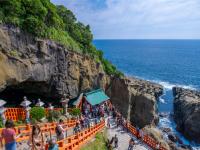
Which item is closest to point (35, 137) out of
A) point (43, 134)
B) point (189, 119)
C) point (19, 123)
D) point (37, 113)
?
point (43, 134)

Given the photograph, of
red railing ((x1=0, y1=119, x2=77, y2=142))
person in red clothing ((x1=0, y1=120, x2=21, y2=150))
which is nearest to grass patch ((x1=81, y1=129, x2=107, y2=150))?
red railing ((x1=0, y1=119, x2=77, y2=142))

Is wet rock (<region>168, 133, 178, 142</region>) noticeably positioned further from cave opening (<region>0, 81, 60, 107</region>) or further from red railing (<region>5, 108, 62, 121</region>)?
red railing (<region>5, 108, 62, 121</region>)

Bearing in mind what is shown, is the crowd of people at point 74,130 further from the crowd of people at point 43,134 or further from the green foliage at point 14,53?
the green foliage at point 14,53

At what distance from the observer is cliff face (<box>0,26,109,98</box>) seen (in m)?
31.2

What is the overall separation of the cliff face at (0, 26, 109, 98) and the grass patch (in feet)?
34.8

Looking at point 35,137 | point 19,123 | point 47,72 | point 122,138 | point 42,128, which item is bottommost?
point 122,138

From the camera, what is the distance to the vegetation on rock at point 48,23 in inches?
1277

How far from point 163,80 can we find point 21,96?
290ft

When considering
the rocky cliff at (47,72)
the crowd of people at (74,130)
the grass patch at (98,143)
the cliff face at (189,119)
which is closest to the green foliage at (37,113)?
the crowd of people at (74,130)

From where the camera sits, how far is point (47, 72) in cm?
3575

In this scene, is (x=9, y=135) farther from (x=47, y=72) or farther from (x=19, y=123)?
(x=47, y=72)

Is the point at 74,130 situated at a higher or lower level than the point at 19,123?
lower

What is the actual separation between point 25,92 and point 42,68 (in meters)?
4.50

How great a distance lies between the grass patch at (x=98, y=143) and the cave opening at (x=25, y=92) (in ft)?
37.1
